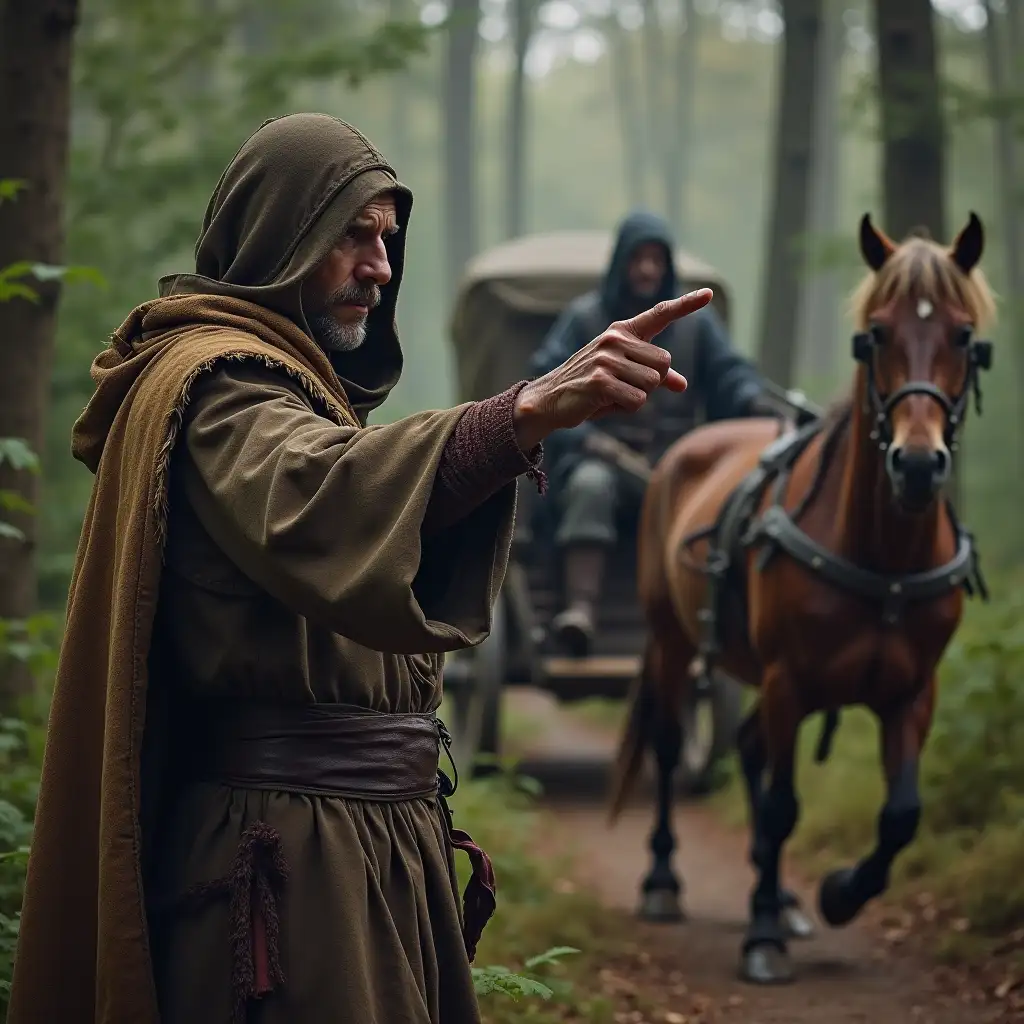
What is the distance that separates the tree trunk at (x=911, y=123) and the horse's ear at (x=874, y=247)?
11.5 ft

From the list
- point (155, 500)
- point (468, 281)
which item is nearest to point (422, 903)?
point (155, 500)

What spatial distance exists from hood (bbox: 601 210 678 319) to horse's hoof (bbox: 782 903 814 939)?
10.9 feet

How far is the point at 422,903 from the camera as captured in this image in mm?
2662

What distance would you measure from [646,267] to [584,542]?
1505mm

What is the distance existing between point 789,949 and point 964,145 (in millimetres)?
22194

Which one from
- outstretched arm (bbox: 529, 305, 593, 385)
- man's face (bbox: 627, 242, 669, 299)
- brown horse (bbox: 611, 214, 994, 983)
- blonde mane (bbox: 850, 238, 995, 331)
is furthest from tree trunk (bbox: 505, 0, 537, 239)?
blonde mane (bbox: 850, 238, 995, 331)

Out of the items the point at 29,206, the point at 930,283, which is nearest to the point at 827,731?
the point at 930,283

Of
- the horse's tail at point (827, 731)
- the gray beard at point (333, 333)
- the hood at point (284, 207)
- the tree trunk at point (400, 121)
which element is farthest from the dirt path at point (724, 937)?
the tree trunk at point (400, 121)

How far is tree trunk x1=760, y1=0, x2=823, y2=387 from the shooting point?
44.9 ft

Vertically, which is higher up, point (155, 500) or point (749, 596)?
point (155, 500)

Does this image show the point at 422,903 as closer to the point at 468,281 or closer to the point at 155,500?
the point at 155,500

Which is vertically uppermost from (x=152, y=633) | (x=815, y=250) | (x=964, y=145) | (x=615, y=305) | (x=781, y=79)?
(x=964, y=145)

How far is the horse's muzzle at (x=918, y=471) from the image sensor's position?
504 cm

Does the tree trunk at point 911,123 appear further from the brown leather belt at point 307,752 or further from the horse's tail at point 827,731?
the brown leather belt at point 307,752
